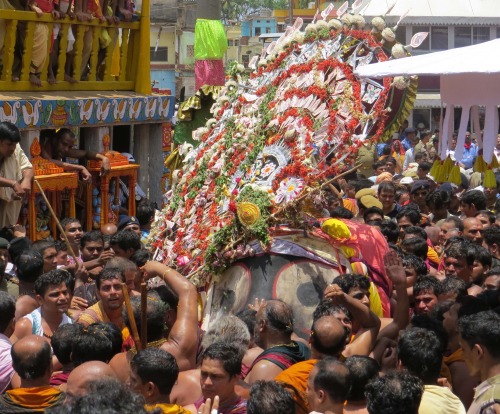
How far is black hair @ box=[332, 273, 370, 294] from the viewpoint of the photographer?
711cm

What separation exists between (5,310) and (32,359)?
111 centimetres

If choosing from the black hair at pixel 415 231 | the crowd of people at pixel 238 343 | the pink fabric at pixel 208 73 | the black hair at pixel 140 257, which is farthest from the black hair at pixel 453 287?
the pink fabric at pixel 208 73

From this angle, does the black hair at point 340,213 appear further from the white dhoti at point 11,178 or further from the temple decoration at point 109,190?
the temple decoration at point 109,190

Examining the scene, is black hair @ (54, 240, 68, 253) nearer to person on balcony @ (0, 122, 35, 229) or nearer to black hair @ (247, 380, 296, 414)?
person on balcony @ (0, 122, 35, 229)

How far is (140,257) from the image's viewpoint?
820 cm

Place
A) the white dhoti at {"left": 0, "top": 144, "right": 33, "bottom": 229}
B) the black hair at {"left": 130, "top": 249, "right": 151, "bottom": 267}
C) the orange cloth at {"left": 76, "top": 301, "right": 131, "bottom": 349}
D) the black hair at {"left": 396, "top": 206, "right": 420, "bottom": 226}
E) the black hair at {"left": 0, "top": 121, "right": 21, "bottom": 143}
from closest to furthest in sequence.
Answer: the orange cloth at {"left": 76, "top": 301, "right": 131, "bottom": 349} < the black hair at {"left": 130, "top": 249, "right": 151, "bottom": 267} < the black hair at {"left": 0, "top": 121, "right": 21, "bottom": 143} < the white dhoti at {"left": 0, "top": 144, "right": 33, "bottom": 229} < the black hair at {"left": 396, "top": 206, "right": 420, "bottom": 226}

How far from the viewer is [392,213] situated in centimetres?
1166

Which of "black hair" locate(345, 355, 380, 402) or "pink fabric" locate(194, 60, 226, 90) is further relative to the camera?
"pink fabric" locate(194, 60, 226, 90)

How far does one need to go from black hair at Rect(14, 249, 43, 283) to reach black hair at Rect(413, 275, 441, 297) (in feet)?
8.72

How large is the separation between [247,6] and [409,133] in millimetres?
85364

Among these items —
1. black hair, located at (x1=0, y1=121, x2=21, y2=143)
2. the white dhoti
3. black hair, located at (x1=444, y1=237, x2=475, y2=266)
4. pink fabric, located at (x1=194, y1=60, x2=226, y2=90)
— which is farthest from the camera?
pink fabric, located at (x1=194, y1=60, x2=226, y2=90)

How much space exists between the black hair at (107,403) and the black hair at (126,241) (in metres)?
4.89

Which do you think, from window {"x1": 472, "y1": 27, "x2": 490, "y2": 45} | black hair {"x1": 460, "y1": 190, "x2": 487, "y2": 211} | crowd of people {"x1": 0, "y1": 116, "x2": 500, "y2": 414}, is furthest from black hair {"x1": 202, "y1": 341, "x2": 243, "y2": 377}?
window {"x1": 472, "y1": 27, "x2": 490, "y2": 45}

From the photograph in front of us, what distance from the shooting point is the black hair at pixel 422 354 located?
565 centimetres
